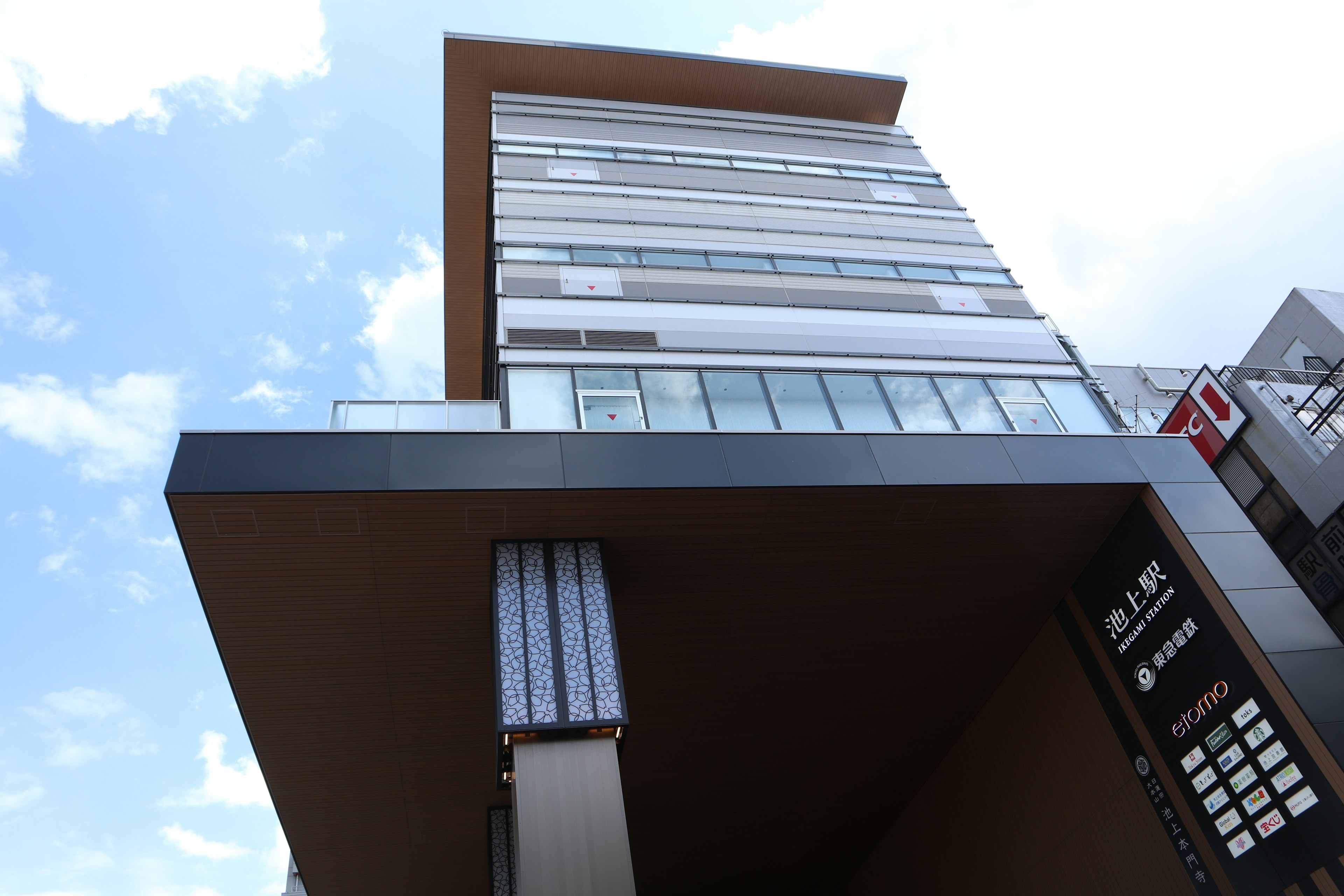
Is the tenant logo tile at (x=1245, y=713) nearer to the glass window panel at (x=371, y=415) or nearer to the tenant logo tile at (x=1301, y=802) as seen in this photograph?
the tenant logo tile at (x=1301, y=802)

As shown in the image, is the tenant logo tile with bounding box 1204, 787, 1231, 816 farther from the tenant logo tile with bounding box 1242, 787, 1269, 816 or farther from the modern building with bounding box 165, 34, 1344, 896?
the tenant logo tile with bounding box 1242, 787, 1269, 816

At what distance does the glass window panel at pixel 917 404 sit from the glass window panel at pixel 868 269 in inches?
162

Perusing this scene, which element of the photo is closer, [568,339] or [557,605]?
[557,605]

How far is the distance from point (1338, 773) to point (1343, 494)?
9613 millimetres

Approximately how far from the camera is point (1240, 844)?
37.1 feet

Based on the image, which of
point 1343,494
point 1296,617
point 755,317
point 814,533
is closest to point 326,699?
point 814,533

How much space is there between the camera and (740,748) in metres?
17.0

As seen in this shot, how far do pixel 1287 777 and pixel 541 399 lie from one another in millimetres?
11262

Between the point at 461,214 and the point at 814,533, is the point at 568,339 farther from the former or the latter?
the point at 461,214

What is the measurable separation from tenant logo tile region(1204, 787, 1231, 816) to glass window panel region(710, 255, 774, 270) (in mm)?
12365

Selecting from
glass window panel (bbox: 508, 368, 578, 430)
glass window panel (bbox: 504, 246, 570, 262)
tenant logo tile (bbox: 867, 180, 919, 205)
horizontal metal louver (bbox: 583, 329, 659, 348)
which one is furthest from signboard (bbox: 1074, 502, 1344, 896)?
tenant logo tile (bbox: 867, 180, 919, 205)

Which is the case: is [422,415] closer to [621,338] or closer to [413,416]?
[413,416]

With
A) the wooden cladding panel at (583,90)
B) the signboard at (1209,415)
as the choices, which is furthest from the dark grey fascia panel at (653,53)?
the signboard at (1209,415)

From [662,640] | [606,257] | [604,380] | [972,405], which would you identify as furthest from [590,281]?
[972,405]
